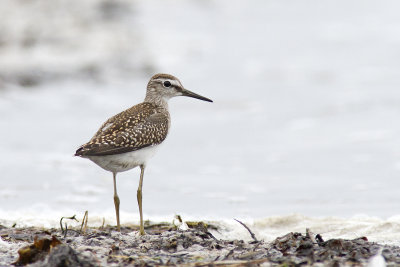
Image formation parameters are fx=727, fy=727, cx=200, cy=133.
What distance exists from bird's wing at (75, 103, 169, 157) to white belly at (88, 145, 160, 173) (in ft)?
0.19

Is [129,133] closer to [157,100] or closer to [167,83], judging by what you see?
[157,100]

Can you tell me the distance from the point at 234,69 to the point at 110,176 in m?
6.95

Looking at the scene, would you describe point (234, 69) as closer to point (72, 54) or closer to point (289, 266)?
point (72, 54)

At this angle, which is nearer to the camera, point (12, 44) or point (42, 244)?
point (42, 244)

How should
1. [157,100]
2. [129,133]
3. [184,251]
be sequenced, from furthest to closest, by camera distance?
[157,100] → [129,133] → [184,251]

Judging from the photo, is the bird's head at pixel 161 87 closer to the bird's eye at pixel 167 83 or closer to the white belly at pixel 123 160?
the bird's eye at pixel 167 83

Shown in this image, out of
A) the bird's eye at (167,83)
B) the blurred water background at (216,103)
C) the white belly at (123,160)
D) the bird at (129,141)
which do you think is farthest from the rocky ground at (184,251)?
the bird's eye at (167,83)

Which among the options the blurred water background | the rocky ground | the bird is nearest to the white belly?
the bird

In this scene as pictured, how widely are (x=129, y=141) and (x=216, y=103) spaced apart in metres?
7.08

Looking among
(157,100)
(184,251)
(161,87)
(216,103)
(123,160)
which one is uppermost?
(216,103)

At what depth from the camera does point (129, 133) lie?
6.82 meters

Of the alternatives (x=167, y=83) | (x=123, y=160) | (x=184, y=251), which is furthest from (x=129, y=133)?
(x=184, y=251)

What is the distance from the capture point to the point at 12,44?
49.2 ft

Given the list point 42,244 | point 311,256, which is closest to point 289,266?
point 311,256
